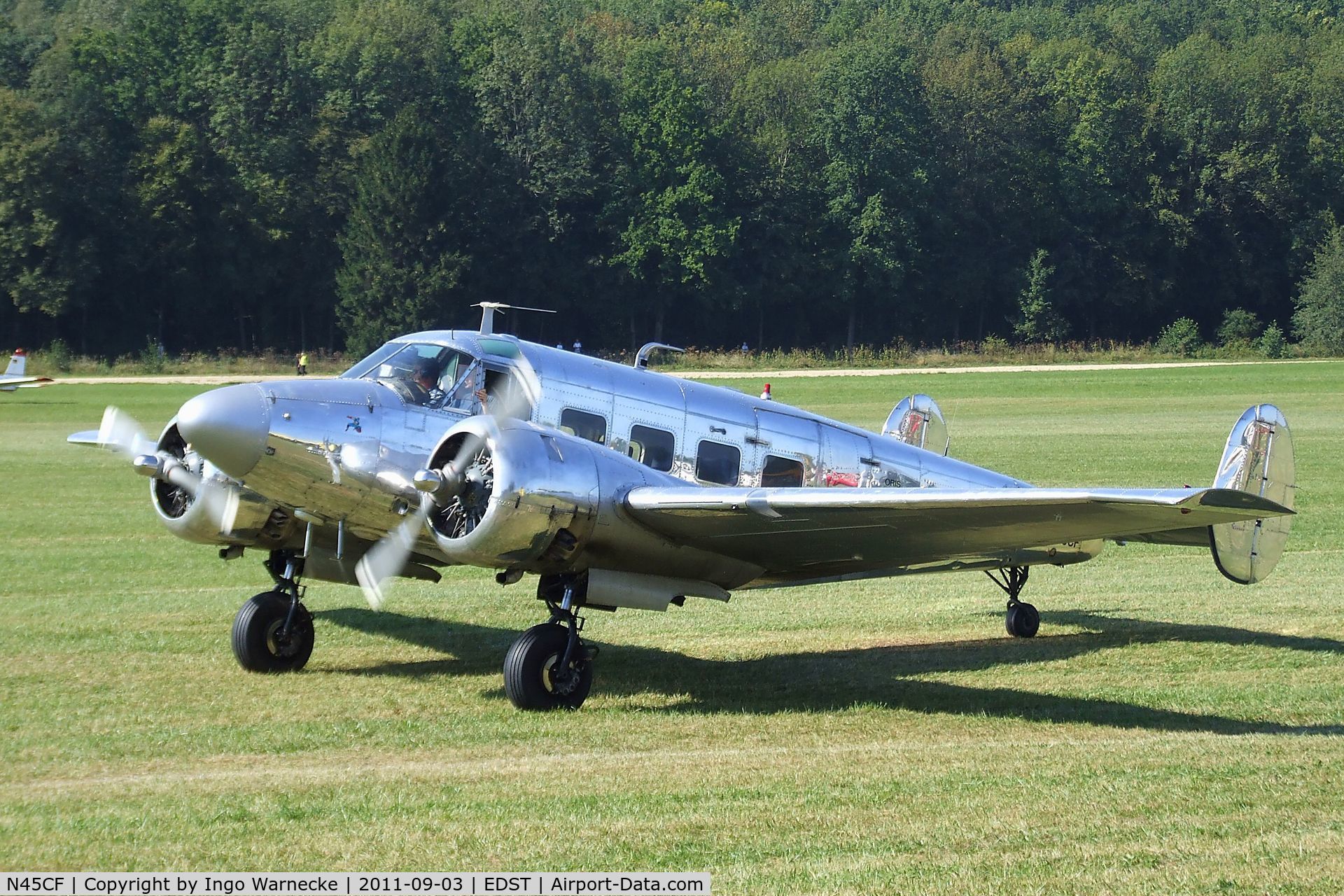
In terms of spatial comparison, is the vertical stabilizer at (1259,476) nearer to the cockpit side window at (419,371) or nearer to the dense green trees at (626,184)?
the cockpit side window at (419,371)

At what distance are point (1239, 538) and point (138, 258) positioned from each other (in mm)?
68352

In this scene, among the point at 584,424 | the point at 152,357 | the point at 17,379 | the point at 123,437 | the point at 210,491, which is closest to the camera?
the point at 584,424

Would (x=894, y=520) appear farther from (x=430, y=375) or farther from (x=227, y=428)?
(x=227, y=428)

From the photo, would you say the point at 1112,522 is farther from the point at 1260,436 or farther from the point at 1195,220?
the point at 1195,220

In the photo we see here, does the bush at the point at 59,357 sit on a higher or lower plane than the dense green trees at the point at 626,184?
lower

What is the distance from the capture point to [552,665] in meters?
10.4

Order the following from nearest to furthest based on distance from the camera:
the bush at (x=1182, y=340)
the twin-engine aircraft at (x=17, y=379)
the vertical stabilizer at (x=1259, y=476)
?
the vertical stabilizer at (x=1259, y=476)
the twin-engine aircraft at (x=17, y=379)
the bush at (x=1182, y=340)

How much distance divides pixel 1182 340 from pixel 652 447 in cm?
7354

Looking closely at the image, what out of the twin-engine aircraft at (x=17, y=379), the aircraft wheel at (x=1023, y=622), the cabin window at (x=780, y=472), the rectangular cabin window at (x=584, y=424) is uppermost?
the rectangular cabin window at (x=584, y=424)

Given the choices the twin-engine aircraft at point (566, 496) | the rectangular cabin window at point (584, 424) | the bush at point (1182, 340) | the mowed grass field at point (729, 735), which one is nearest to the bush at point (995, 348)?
the bush at point (1182, 340)

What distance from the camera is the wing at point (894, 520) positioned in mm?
9016

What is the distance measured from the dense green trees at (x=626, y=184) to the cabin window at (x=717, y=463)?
192 feet

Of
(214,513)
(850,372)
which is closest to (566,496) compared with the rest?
(214,513)

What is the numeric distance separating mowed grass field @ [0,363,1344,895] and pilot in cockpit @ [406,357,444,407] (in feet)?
7.35
